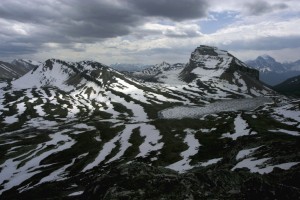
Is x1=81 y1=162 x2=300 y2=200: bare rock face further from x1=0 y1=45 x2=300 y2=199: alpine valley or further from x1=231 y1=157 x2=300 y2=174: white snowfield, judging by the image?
x1=231 y1=157 x2=300 y2=174: white snowfield

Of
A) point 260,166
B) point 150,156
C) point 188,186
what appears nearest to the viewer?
point 188,186

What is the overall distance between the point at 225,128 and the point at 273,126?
16123 mm

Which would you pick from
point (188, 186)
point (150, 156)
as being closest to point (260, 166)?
point (188, 186)

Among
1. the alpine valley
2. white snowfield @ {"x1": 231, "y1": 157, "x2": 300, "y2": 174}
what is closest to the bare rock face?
the alpine valley

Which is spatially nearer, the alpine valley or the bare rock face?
the bare rock face

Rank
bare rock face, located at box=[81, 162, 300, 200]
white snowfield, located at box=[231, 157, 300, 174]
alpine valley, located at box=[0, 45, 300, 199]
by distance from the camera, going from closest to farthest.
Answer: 1. bare rock face, located at box=[81, 162, 300, 200]
2. alpine valley, located at box=[0, 45, 300, 199]
3. white snowfield, located at box=[231, 157, 300, 174]

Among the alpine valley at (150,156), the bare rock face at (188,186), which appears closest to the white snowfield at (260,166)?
the alpine valley at (150,156)

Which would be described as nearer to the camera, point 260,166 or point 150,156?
point 260,166

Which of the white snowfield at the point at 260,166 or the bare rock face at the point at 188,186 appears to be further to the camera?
the white snowfield at the point at 260,166

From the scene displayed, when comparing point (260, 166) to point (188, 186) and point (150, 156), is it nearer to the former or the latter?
point (188, 186)

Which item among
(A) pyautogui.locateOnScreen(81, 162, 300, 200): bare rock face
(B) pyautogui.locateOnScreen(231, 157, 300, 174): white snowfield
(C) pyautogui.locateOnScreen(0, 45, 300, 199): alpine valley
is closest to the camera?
(A) pyautogui.locateOnScreen(81, 162, 300, 200): bare rock face

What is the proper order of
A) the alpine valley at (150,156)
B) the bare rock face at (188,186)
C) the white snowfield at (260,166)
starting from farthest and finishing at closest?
the white snowfield at (260,166)
the alpine valley at (150,156)
the bare rock face at (188,186)

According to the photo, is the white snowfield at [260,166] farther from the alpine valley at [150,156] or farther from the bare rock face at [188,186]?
the bare rock face at [188,186]

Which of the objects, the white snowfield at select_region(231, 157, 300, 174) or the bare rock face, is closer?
the bare rock face
